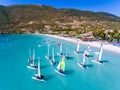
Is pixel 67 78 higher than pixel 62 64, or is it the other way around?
pixel 62 64

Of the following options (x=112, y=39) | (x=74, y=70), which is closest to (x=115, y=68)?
(x=74, y=70)

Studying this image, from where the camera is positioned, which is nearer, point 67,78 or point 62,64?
point 67,78

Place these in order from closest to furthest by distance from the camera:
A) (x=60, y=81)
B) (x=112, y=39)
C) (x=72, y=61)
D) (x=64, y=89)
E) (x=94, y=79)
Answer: (x=64, y=89) < (x=60, y=81) < (x=94, y=79) < (x=72, y=61) < (x=112, y=39)

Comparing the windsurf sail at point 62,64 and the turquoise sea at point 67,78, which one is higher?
the windsurf sail at point 62,64

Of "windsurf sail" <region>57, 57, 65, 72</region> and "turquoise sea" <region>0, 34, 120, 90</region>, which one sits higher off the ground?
"windsurf sail" <region>57, 57, 65, 72</region>

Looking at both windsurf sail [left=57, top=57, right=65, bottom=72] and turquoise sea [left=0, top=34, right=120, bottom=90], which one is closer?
turquoise sea [left=0, top=34, right=120, bottom=90]

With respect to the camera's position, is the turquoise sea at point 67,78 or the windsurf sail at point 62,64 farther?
the windsurf sail at point 62,64

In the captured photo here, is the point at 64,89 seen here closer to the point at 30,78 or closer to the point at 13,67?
the point at 30,78

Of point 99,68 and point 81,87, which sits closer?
point 81,87

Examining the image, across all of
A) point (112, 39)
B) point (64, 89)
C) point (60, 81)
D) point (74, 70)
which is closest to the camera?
point (64, 89)
